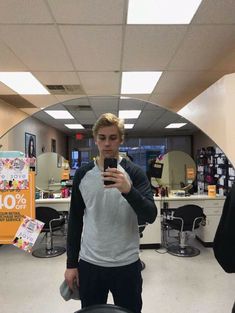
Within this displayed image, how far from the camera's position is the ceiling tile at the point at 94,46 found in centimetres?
233

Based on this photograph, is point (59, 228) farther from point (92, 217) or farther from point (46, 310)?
point (92, 217)

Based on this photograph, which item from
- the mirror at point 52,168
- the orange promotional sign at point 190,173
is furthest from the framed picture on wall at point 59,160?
the orange promotional sign at point 190,173

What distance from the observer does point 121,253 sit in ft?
4.04

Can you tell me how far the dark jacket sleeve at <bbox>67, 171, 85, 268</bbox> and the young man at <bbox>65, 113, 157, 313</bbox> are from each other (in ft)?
0.10

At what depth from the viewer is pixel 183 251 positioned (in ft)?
12.8

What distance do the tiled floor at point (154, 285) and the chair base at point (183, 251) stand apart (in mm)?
100

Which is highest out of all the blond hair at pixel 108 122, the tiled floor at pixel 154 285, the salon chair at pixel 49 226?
the blond hair at pixel 108 122

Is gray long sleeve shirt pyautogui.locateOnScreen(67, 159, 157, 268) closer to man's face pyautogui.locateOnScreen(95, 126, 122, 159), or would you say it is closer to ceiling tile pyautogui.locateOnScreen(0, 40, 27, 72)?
man's face pyautogui.locateOnScreen(95, 126, 122, 159)

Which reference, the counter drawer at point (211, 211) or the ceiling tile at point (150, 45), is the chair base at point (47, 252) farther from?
the ceiling tile at point (150, 45)

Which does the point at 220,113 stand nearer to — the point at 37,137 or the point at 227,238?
the point at 37,137

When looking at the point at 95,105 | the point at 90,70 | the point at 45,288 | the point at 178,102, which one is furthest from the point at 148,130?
the point at 45,288

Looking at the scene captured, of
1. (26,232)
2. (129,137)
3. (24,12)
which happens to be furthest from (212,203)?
(24,12)

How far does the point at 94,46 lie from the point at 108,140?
1664mm

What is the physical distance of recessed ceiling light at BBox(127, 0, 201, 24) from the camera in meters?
1.94
